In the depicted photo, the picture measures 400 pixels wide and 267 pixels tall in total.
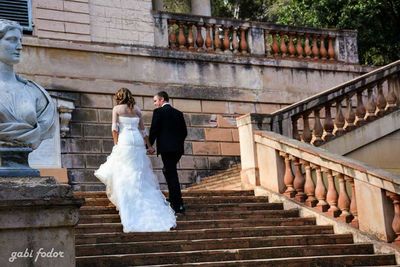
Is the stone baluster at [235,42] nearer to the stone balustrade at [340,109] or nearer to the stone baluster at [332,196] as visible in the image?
the stone balustrade at [340,109]

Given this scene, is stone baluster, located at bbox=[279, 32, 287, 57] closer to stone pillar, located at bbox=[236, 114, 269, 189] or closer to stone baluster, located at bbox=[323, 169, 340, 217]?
stone pillar, located at bbox=[236, 114, 269, 189]

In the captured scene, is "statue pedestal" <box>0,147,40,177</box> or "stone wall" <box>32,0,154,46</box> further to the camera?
"stone wall" <box>32,0,154,46</box>

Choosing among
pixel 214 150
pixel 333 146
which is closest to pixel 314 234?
pixel 333 146

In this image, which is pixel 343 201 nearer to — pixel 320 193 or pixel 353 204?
pixel 353 204

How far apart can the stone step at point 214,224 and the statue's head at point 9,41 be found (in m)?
2.95

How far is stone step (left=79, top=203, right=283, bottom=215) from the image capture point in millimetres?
9539

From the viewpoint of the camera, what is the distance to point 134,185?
31.6 feet

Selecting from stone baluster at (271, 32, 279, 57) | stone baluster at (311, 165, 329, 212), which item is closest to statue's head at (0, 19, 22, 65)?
stone baluster at (311, 165, 329, 212)

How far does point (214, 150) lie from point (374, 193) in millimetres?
5880

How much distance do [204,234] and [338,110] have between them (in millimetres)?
4186

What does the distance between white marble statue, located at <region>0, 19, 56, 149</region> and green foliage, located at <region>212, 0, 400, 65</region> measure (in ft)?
45.7

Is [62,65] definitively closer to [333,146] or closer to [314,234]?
[333,146]

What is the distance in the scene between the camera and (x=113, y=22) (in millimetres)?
14516

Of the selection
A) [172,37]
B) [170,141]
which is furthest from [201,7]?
[170,141]
